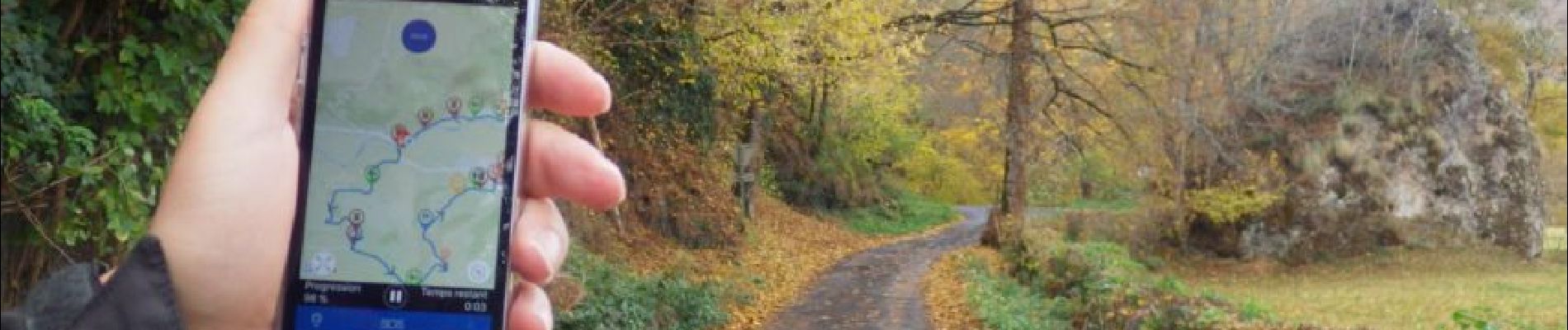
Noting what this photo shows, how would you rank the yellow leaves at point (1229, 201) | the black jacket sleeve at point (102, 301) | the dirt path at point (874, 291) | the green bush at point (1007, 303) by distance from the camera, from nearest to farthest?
the black jacket sleeve at point (102, 301) < the dirt path at point (874, 291) < the green bush at point (1007, 303) < the yellow leaves at point (1229, 201)

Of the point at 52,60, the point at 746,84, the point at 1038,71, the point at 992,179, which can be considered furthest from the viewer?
the point at 992,179

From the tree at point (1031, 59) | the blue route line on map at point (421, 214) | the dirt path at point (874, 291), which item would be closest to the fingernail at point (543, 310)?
the blue route line on map at point (421, 214)

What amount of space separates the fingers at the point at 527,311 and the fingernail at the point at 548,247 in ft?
0.11

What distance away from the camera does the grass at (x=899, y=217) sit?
13734mm

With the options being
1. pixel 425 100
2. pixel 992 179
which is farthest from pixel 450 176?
pixel 992 179

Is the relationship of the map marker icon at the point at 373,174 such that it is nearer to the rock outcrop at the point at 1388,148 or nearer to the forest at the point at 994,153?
the forest at the point at 994,153

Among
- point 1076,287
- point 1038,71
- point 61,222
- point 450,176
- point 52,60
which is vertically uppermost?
point 1038,71

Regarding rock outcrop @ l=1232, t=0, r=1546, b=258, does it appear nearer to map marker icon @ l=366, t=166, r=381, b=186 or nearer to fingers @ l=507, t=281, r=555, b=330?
fingers @ l=507, t=281, r=555, b=330

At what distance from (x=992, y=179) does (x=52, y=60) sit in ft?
40.3

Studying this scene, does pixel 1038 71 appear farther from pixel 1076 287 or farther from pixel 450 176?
pixel 450 176

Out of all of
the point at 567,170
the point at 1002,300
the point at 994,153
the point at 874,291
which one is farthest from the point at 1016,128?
the point at 567,170

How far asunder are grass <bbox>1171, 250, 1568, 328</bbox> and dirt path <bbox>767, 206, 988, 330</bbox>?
322 cm

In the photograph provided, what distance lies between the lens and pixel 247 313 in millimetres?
1321

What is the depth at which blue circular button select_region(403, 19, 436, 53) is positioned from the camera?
131 cm
